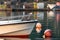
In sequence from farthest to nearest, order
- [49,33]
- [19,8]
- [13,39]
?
[19,8]
[49,33]
[13,39]

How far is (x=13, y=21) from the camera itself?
14.8 metres

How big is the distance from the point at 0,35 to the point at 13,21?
1029mm

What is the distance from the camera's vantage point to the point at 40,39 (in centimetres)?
1465

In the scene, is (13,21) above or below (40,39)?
above

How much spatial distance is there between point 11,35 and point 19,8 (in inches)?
1307

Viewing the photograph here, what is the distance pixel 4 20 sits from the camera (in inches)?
600

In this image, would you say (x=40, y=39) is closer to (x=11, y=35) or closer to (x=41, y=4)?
(x=11, y=35)

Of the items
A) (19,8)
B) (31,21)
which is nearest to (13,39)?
(31,21)

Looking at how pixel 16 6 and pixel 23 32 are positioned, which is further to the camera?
pixel 16 6

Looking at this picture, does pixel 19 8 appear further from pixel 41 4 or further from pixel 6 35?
pixel 6 35

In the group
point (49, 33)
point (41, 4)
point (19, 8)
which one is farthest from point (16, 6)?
point (49, 33)

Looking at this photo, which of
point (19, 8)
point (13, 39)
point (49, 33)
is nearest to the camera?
Result: point (13, 39)

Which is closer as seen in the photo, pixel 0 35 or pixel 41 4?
pixel 0 35

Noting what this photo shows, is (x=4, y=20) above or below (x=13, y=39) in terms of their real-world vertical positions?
above
